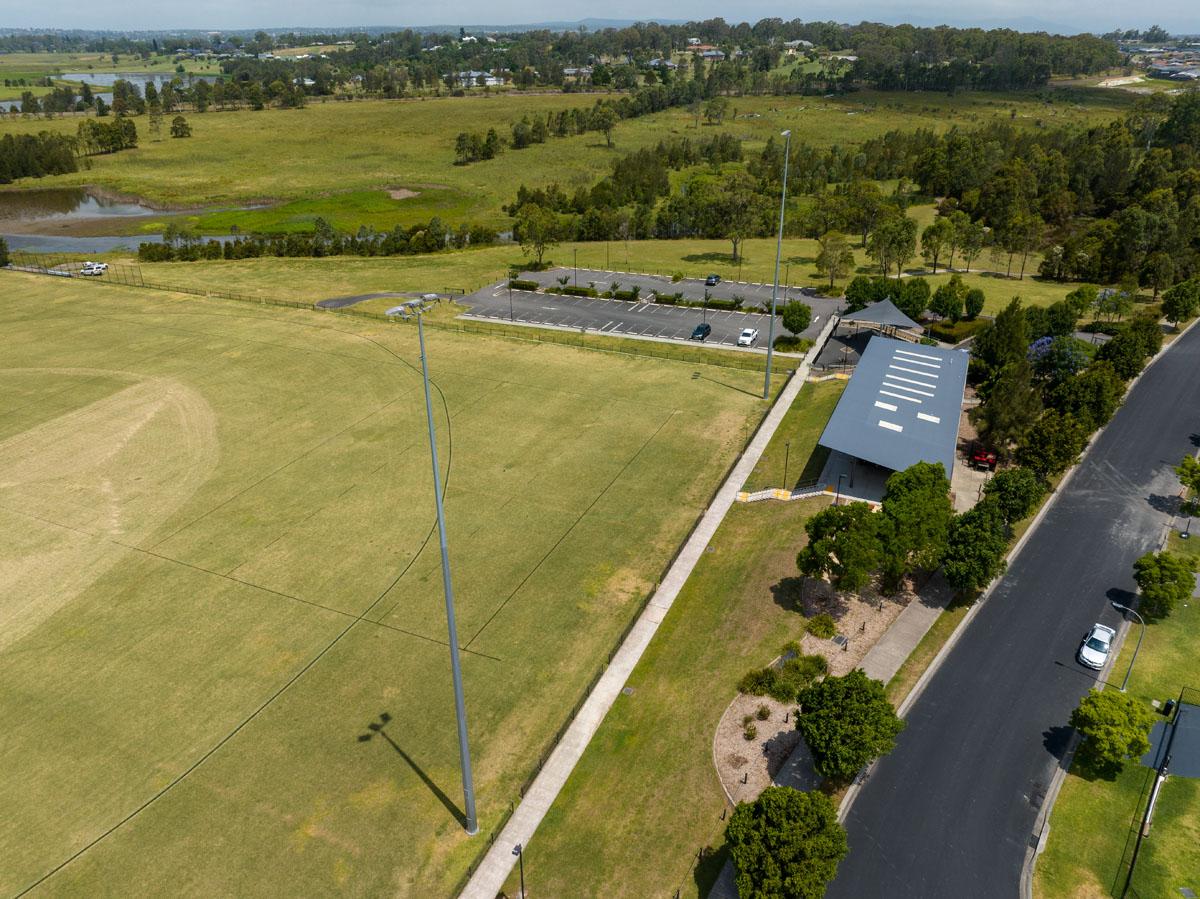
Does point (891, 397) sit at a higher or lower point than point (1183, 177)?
lower

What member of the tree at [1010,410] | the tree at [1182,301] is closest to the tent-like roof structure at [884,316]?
the tree at [1010,410]

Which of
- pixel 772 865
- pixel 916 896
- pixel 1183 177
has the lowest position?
pixel 916 896

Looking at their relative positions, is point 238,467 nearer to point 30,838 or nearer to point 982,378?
point 30,838

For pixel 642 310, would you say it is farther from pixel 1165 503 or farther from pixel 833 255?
pixel 1165 503

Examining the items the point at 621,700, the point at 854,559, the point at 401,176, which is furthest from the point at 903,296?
the point at 401,176

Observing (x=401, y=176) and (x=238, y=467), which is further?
(x=401, y=176)
